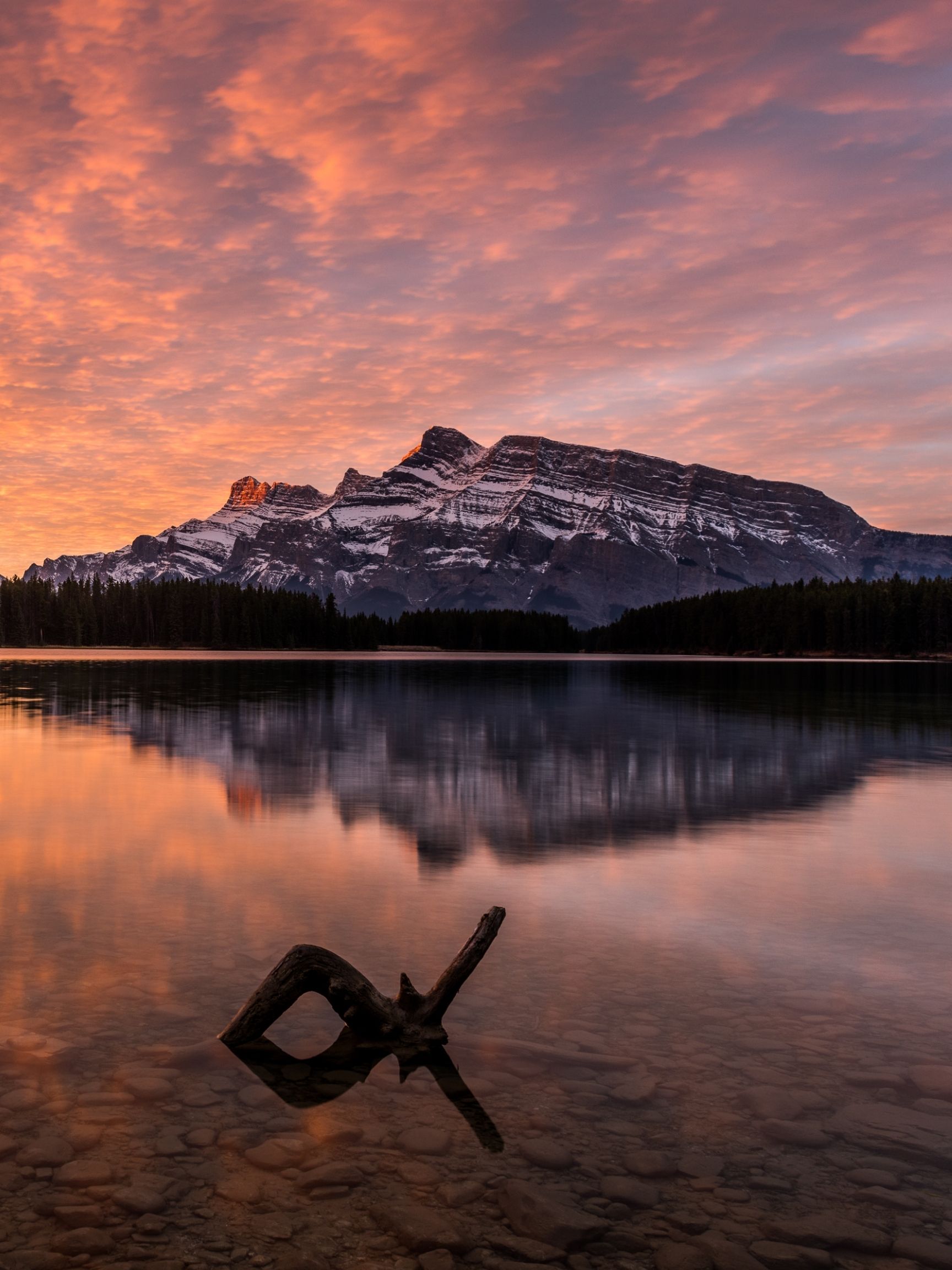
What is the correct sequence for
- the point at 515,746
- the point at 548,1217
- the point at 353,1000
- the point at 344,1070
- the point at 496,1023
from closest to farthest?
the point at 548,1217 → the point at 344,1070 → the point at 353,1000 → the point at 496,1023 → the point at 515,746

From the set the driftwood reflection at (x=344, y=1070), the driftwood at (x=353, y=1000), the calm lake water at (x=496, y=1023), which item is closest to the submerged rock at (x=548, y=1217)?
the calm lake water at (x=496, y=1023)

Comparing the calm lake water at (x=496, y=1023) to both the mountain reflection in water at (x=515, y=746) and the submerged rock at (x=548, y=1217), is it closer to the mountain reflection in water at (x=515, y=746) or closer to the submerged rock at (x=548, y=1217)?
the submerged rock at (x=548, y=1217)

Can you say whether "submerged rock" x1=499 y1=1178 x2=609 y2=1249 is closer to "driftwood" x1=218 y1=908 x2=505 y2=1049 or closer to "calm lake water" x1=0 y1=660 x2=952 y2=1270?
"calm lake water" x1=0 y1=660 x2=952 y2=1270

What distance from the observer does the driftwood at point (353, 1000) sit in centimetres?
1120

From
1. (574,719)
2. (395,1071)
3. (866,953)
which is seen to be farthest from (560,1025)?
(574,719)

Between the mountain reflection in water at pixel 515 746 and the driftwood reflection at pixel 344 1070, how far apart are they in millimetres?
9675

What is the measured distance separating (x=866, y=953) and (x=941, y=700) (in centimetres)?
7594

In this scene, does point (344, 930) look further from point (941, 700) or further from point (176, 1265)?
point (941, 700)

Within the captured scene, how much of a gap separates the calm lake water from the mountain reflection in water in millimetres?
406

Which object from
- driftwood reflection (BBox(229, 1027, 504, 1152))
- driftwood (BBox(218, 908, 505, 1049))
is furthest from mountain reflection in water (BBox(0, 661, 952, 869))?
driftwood reflection (BBox(229, 1027, 504, 1152))

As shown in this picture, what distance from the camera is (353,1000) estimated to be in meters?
11.3

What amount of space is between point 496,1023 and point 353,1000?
1.75m

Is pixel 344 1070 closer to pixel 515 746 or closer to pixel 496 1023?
pixel 496 1023

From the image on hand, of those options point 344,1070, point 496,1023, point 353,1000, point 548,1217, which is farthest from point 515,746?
point 548,1217
